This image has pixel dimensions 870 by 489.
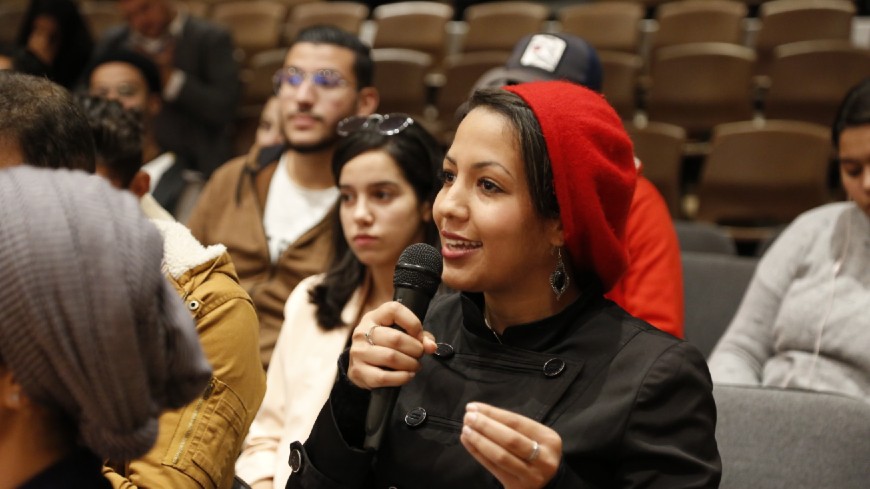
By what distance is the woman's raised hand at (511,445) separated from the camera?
3.82 feet

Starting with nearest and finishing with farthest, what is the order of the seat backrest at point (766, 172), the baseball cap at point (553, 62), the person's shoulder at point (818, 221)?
the person's shoulder at point (818, 221) < the baseball cap at point (553, 62) < the seat backrest at point (766, 172)

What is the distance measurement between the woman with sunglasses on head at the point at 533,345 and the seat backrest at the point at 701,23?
13.5ft

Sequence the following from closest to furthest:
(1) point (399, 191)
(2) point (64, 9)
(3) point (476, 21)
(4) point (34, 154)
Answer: (4) point (34, 154) < (1) point (399, 191) < (2) point (64, 9) < (3) point (476, 21)

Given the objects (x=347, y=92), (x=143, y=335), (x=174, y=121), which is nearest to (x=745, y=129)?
(x=347, y=92)

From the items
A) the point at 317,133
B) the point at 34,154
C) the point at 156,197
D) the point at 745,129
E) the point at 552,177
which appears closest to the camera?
the point at 552,177

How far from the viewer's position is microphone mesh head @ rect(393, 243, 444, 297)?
1.42 meters

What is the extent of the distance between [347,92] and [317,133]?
7.5 inches

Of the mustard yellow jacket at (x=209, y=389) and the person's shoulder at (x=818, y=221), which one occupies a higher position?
the mustard yellow jacket at (x=209, y=389)

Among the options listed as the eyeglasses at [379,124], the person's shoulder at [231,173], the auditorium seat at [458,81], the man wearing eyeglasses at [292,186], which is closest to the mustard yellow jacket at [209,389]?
the eyeglasses at [379,124]

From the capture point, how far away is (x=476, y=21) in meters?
5.99

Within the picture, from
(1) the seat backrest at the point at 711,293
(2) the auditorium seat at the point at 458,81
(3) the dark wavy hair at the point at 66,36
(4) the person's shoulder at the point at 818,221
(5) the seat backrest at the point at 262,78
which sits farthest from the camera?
(5) the seat backrest at the point at 262,78

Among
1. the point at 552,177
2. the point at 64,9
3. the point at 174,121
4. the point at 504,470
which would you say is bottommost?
the point at 174,121

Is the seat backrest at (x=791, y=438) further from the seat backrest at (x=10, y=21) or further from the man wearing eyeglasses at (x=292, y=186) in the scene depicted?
the seat backrest at (x=10, y=21)

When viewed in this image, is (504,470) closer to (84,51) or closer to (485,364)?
(485,364)
